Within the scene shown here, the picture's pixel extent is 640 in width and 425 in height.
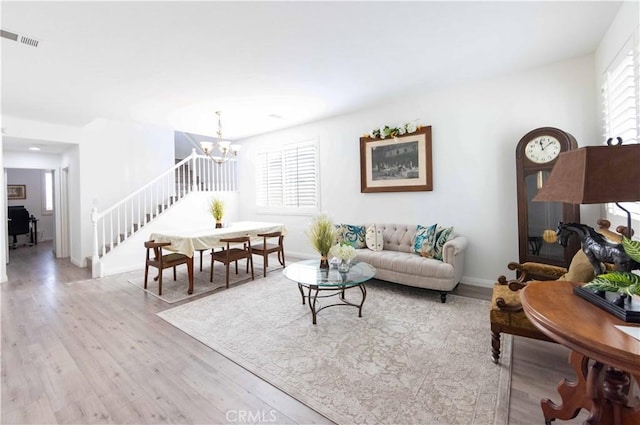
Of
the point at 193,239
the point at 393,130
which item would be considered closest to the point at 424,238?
the point at 393,130

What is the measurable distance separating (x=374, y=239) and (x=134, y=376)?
3175 millimetres

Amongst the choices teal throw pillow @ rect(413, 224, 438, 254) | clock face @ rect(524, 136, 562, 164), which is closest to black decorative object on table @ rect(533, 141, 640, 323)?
clock face @ rect(524, 136, 562, 164)

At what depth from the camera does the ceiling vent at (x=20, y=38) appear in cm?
245

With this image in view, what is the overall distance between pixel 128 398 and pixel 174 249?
7.68 feet

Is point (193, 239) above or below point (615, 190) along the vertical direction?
below

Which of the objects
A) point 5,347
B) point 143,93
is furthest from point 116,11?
point 5,347

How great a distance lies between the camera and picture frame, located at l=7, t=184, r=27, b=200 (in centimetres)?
816

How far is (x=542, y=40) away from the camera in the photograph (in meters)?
2.82

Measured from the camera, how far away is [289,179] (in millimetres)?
6156

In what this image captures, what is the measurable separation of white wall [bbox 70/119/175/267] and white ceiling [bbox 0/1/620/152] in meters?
1.28

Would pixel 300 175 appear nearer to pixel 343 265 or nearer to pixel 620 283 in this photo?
pixel 343 265

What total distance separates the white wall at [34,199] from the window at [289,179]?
23.0 ft

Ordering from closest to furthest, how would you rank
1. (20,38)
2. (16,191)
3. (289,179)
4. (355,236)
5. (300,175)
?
1. (20,38)
2. (355,236)
3. (300,175)
4. (289,179)
5. (16,191)

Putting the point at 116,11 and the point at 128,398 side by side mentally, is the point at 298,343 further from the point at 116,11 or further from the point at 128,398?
the point at 116,11
